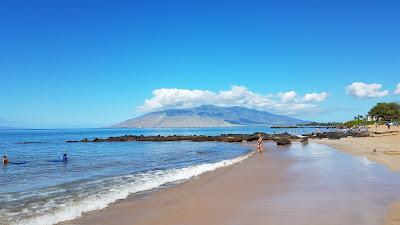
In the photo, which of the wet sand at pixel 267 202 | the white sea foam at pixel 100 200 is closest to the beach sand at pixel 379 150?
the wet sand at pixel 267 202

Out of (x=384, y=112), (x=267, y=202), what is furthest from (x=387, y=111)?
(x=267, y=202)

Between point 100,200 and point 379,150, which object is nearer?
point 100,200

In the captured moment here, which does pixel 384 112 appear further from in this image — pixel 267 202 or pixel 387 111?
pixel 267 202

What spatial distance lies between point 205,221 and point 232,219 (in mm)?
760

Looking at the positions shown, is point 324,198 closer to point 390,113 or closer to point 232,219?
point 232,219

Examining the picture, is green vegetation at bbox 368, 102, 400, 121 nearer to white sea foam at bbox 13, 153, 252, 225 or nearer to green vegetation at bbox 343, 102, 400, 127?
green vegetation at bbox 343, 102, 400, 127

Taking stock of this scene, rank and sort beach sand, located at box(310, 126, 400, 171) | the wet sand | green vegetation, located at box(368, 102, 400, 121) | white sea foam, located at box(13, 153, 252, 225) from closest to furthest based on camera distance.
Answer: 1. the wet sand
2. white sea foam, located at box(13, 153, 252, 225)
3. beach sand, located at box(310, 126, 400, 171)
4. green vegetation, located at box(368, 102, 400, 121)

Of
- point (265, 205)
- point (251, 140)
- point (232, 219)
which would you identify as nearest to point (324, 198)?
point (265, 205)

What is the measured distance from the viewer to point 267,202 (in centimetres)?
1338

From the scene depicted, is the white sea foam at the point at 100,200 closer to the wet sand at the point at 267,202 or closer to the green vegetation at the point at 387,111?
the wet sand at the point at 267,202

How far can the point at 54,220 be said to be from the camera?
1148 cm

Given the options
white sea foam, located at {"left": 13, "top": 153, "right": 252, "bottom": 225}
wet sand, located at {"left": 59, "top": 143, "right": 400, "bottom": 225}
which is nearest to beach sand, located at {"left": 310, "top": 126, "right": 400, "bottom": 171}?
wet sand, located at {"left": 59, "top": 143, "right": 400, "bottom": 225}

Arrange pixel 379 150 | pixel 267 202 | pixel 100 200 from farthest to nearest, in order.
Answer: pixel 379 150 → pixel 100 200 → pixel 267 202

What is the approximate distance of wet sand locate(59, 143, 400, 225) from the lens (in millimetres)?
10984
